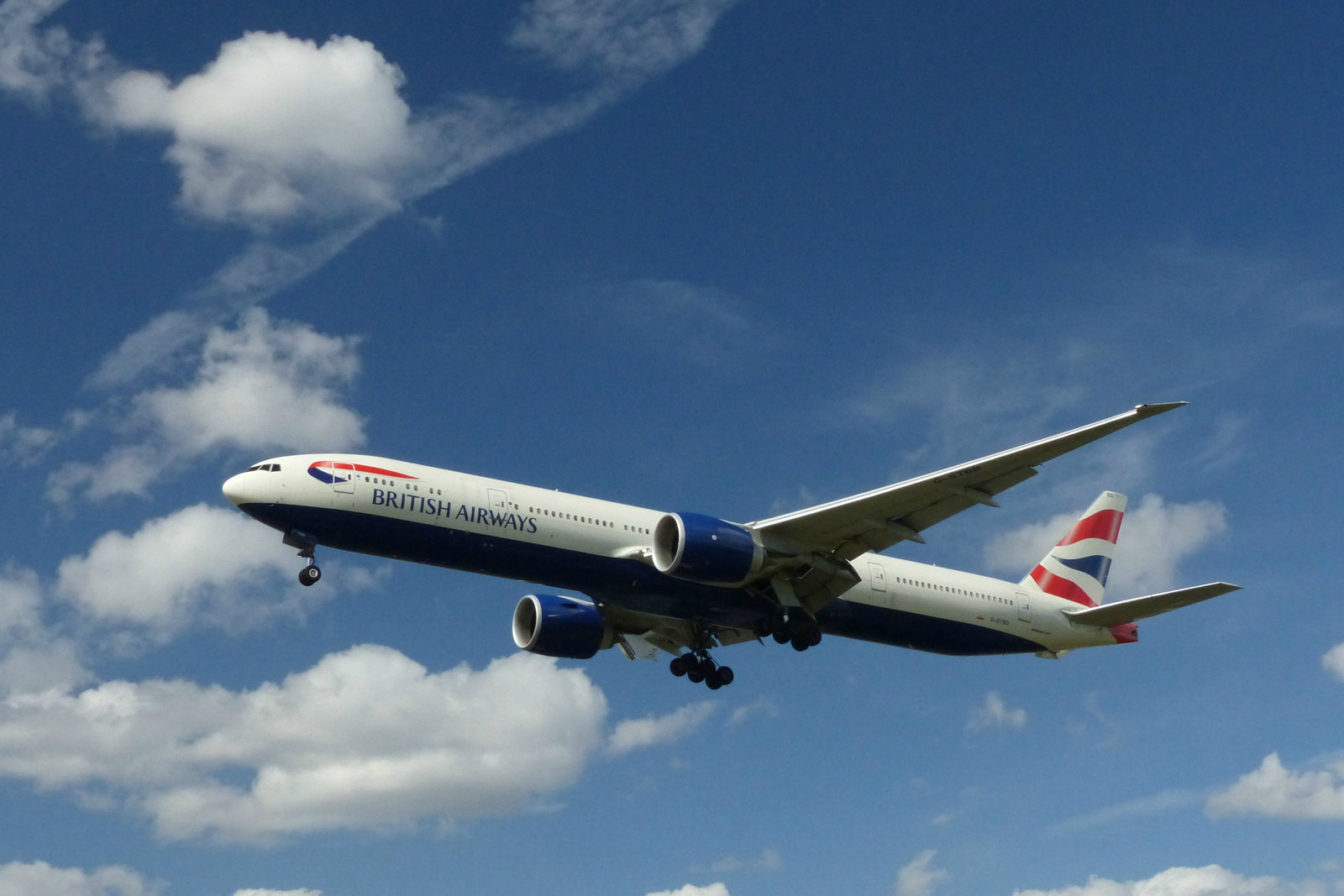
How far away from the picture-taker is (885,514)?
36.3 meters

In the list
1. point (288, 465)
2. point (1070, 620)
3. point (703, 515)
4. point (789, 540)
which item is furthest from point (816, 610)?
point (288, 465)

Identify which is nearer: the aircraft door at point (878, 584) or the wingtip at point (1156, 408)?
the wingtip at point (1156, 408)

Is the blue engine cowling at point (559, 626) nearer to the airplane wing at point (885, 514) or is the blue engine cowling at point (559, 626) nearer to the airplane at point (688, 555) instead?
the airplane at point (688, 555)

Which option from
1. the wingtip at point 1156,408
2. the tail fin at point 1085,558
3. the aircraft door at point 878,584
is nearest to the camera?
the wingtip at point 1156,408

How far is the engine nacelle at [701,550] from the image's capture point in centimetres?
3472

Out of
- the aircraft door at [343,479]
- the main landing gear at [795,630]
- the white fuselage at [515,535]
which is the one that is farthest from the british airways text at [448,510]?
the main landing gear at [795,630]

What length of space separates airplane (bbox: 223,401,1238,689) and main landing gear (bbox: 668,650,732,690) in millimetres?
60

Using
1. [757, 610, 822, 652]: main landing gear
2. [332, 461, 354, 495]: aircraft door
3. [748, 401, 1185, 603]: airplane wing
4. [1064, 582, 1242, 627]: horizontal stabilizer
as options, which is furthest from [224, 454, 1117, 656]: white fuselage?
[1064, 582, 1242, 627]: horizontal stabilizer

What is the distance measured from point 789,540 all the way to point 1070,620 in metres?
12.6

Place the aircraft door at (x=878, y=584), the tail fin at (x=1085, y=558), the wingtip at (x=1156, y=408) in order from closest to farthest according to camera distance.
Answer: the wingtip at (x=1156, y=408), the aircraft door at (x=878, y=584), the tail fin at (x=1085, y=558)

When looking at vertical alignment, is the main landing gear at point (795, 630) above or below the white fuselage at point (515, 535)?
below

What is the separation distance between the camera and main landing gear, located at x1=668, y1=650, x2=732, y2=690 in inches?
1682

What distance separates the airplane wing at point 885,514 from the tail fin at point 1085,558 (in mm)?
10569

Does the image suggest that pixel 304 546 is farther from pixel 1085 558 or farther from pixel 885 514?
pixel 1085 558
